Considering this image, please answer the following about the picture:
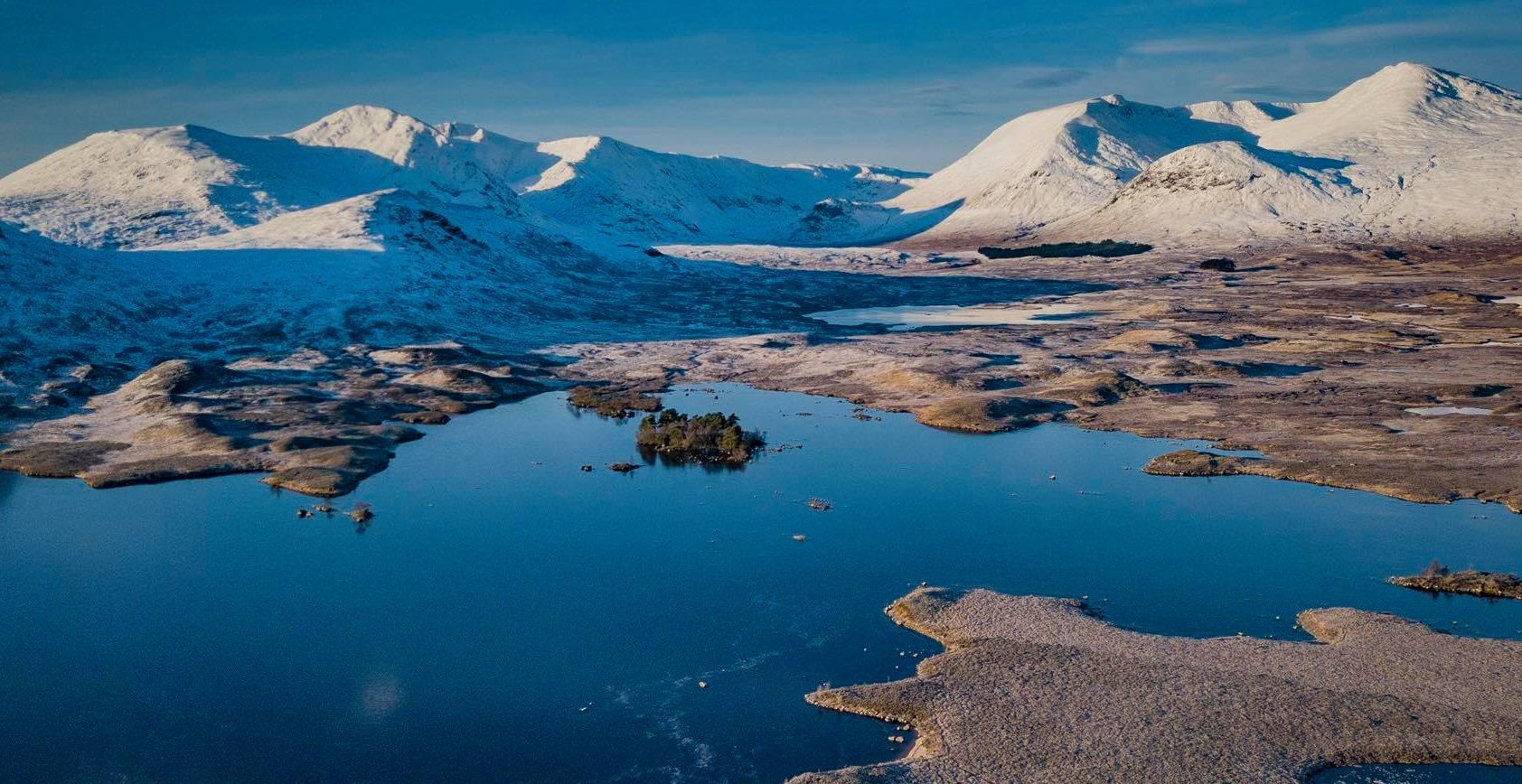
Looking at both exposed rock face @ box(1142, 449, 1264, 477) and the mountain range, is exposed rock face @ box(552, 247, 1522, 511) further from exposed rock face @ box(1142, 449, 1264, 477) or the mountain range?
the mountain range

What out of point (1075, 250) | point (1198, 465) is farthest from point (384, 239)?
point (1075, 250)

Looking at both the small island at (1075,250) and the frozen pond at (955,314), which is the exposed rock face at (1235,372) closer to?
the frozen pond at (955,314)

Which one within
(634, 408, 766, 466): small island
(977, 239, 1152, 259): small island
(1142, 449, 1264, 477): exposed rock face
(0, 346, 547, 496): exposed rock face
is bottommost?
(1142, 449, 1264, 477): exposed rock face

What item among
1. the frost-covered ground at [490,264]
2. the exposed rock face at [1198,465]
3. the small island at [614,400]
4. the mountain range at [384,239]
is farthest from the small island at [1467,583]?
the mountain range at [384,239]

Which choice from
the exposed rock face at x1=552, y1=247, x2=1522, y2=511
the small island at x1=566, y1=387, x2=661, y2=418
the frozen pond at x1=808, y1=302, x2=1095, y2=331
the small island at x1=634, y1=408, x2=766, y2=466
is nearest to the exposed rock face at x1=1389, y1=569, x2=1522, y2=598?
the exposed rock face at x1=552, y1=247, x2=1522, y2=511

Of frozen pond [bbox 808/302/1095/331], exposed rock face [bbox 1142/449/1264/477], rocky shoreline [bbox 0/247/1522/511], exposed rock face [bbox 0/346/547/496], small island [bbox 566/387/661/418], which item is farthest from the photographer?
frozen pond [bbox 808/302/1095/331]

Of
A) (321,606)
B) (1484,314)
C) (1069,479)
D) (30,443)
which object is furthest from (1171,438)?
(1484,314)
